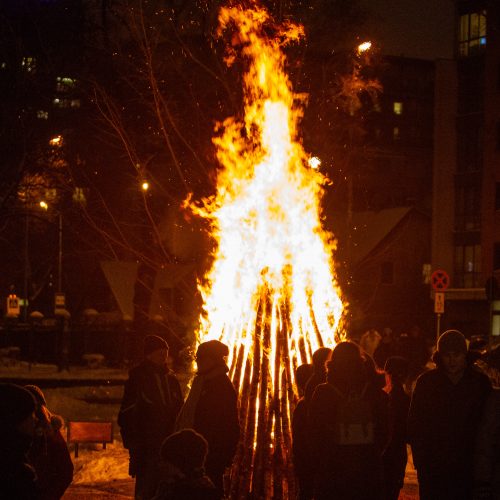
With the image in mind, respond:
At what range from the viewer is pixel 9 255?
4791 cm

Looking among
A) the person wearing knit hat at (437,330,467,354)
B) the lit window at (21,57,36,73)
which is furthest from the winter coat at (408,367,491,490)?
the lit window at (21,57,36,73)

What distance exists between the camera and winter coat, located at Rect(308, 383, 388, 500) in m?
6.09

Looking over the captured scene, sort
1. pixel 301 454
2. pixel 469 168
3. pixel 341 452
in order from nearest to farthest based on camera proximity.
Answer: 1. pixel 341 452
2. pixel 301 454
3. pixel 469 168

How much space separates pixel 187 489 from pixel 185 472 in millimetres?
91

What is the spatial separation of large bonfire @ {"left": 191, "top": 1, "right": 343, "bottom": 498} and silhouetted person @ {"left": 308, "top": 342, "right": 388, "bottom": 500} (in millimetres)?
1863

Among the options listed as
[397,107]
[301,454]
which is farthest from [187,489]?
[397,107]

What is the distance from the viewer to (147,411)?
28.2ft

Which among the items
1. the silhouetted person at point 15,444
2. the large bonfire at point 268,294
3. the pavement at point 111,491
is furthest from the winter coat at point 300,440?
the silhouetted person at point 15,444

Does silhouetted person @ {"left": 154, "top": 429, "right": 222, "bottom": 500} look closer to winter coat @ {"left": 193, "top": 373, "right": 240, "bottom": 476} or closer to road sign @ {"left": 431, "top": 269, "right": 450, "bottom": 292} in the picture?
winter coat @ {"left": 193, "top": 373, "right": 240, "bottom": 476}

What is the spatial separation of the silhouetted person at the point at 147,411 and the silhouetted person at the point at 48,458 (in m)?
3.11

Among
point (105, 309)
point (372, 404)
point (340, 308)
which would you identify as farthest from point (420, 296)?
point (372, 404)

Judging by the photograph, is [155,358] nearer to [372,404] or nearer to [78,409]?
[372,404]

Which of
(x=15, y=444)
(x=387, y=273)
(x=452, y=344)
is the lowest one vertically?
(x=15, y=444)

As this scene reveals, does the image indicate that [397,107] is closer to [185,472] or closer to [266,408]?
[266,408]
